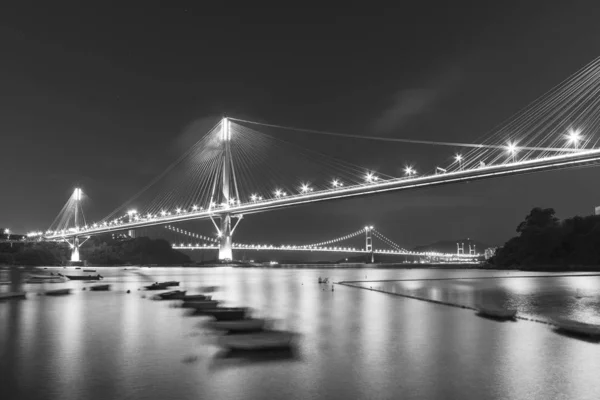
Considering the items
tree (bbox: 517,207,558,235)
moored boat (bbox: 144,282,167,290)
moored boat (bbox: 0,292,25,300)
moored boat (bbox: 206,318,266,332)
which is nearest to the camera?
moored boat (bbox: 206,318,266,332)

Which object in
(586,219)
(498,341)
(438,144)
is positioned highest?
(438,144)

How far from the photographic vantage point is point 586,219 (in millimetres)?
69188

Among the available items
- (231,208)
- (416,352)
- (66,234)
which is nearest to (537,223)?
(231,208)

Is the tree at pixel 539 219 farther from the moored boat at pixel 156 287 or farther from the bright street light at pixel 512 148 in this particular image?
the moored boat at pixel 156 287

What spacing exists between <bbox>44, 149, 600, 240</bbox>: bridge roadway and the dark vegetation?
83.1 feet

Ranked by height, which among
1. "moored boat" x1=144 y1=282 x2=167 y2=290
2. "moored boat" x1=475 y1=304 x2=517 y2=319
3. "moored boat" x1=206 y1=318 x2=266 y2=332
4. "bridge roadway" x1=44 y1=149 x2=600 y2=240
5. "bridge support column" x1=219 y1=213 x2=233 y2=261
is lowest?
"moored boat" x1=475 y1=304 x2=517 y2=319

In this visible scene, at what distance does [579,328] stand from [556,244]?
2413 inches

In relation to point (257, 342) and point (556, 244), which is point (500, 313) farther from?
point (556, 244)

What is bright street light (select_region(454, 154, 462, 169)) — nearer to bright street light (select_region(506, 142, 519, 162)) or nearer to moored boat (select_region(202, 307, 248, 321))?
bright street light (select_region(506, 142, 519, 162))

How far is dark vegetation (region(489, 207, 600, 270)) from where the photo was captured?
6469cm

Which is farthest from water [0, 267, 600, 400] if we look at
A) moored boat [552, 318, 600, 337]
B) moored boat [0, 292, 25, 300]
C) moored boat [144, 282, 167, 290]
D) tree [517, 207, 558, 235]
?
tree [517, 207, 558, 235]

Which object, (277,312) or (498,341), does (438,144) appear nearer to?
(277,312)

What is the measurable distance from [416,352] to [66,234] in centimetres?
9844

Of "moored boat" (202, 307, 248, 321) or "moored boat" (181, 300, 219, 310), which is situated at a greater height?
"moored boat" (202, 307, 248, 321)
